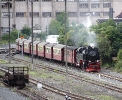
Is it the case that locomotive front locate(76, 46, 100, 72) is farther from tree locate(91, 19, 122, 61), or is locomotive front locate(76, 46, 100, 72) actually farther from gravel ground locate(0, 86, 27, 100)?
gravel ground locate(0, 86, 27, 100)

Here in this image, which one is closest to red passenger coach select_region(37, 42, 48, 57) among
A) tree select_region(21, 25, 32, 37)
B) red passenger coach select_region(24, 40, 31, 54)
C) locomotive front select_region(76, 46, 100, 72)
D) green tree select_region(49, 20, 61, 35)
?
red passenger coach select_region(24, 40, 31, 54)

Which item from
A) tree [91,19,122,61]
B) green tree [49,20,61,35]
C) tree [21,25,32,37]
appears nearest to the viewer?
tree [91,19,122,61]

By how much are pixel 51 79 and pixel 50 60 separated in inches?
794

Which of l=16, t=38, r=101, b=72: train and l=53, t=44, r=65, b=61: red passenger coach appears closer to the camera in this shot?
l=16, t=38, r=101, b=72: train

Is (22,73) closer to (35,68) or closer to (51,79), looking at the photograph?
(51,79)

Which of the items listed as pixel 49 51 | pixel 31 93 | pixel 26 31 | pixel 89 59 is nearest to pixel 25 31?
pixel 26 31

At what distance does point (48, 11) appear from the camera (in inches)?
4038

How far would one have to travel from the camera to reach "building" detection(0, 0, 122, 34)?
101125 mm

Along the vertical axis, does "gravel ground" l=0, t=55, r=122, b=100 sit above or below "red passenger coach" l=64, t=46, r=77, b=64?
below

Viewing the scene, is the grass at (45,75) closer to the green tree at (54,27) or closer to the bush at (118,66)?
the bush at (118,66)

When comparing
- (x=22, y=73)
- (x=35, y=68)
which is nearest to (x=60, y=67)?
(x=35, y=68)

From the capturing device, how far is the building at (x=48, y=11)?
101 m

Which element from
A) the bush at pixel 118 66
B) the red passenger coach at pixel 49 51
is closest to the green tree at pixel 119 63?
the bush at pixel 118 66

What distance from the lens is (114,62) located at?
159ft
